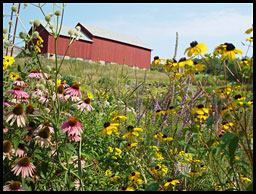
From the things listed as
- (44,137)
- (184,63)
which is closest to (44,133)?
(44,137)

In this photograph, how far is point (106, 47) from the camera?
27.3 metres

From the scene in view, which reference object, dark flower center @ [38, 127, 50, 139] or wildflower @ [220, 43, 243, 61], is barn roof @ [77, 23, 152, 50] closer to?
dark flower center @ [38, 127, 50, 139]

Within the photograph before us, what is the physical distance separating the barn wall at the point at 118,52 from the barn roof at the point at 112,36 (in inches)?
17.5

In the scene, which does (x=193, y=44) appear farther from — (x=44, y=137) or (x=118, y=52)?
(x=118, y=52)

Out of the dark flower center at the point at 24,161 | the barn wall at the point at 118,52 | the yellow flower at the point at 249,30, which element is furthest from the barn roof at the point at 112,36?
the yellow flower at the point at 249,30

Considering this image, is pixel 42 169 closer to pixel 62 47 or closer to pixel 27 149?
pixel 27 149

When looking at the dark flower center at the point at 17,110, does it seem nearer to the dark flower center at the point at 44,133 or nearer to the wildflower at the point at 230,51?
the dark flower center at the point at 44,133

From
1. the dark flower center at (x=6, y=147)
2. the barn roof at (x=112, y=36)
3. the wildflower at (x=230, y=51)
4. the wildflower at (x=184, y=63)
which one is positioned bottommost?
the dark flower center at (x=6, y=147)

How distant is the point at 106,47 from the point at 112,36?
82.4 inches

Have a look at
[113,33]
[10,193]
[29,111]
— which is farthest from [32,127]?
[113,33]

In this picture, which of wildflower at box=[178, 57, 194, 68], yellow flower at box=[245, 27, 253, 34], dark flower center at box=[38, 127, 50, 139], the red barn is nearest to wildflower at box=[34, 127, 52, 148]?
dark flower center at box=[38, 127, 50, 139]

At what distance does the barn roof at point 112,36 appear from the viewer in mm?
27562

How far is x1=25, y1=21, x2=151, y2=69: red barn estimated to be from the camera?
81.5 feet

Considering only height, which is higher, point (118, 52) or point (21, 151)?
point (118, 52)
